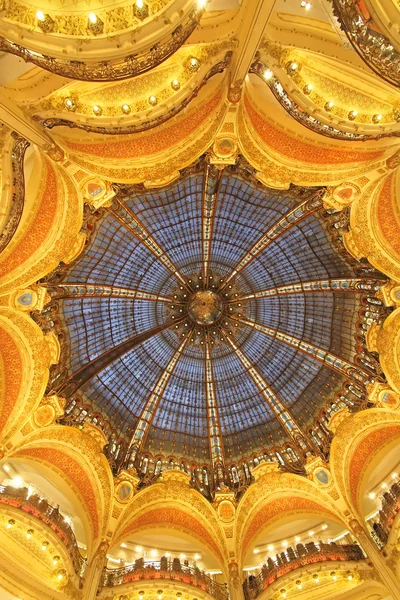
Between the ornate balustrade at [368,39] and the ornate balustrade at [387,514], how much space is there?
16729 millimetres

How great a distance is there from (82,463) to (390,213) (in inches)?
774

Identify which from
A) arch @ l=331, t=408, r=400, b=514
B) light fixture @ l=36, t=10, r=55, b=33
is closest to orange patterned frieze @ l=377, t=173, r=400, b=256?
arch @ l=331, t=408, r=400, b=514

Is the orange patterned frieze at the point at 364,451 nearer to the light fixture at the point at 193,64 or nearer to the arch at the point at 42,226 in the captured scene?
the arch at the point at 42,226

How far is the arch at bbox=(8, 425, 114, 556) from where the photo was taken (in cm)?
1830

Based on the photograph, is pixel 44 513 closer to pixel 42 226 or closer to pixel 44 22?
pixel 42 226

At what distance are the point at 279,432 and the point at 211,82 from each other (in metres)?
19.4

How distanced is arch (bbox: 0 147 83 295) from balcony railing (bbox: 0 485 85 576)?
8487 millimetres

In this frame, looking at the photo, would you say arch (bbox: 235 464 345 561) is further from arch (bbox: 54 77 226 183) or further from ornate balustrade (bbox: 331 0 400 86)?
ornate balustrade (bbox: 331 0 400 86)

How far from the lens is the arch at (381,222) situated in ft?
56.7

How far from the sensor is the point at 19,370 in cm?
1778

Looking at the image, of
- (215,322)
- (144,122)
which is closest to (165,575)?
(215,322)

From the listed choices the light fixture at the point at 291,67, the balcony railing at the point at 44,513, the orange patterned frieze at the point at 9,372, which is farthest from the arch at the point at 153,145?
the balcony railing at the point at 44,513

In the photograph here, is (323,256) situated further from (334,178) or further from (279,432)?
(279,432)

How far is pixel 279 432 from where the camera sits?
23297 millimetres
